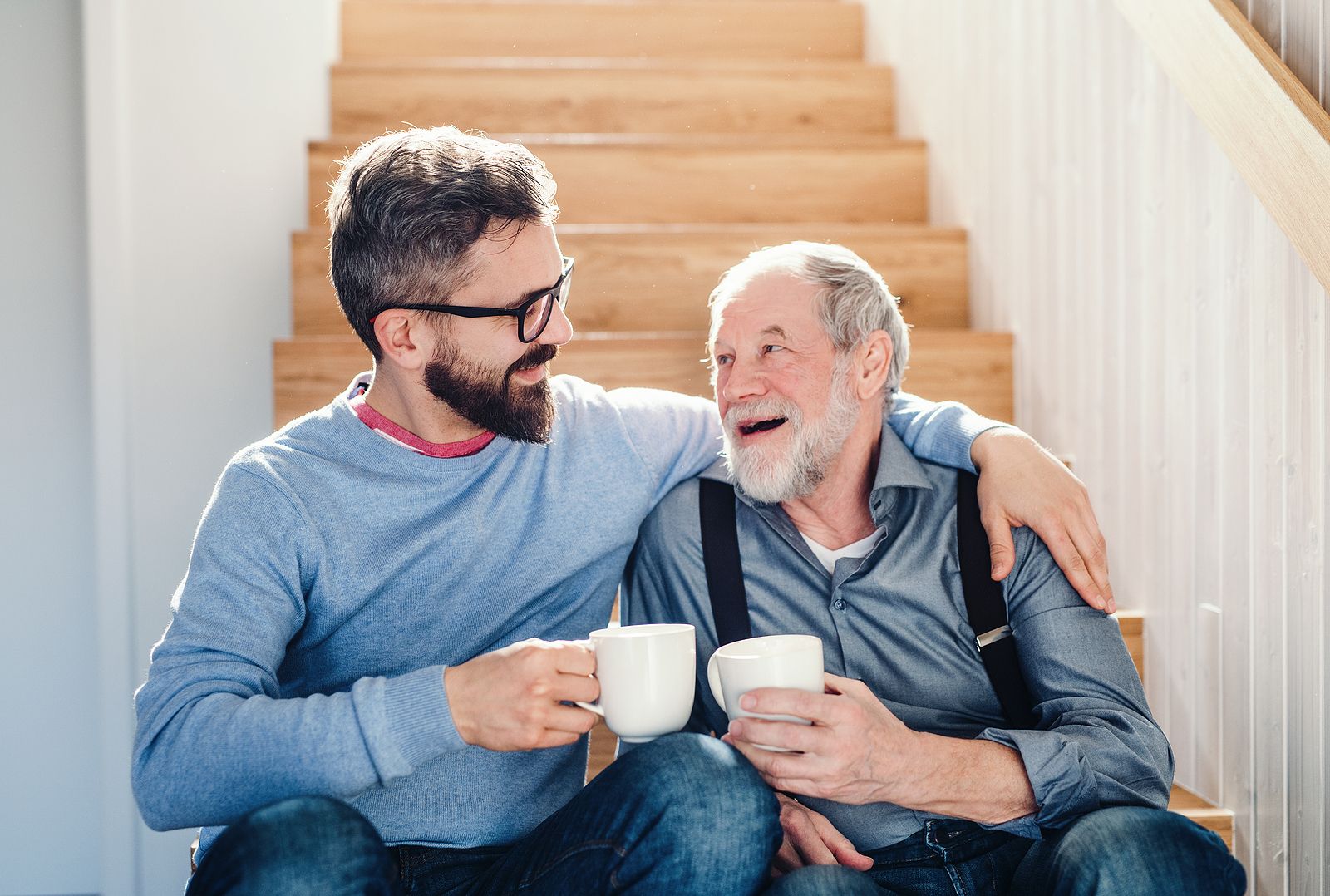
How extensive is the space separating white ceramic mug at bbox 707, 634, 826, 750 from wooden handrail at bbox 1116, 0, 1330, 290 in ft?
2.64

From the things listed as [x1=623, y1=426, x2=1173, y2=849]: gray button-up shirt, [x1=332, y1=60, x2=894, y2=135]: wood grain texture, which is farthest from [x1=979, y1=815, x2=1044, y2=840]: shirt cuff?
[x1=332, y1=60, x2=894, y2=135]: wood grain texture

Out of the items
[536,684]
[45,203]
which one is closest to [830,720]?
[536,684]

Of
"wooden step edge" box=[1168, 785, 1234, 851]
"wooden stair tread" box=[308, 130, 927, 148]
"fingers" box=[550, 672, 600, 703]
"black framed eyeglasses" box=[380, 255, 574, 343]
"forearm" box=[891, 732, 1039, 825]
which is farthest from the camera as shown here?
"wooden stair tread" box=[308, 130, 927, 148]

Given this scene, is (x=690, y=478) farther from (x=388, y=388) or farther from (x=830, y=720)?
(x=830, y=720)

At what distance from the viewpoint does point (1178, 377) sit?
74.9 inches

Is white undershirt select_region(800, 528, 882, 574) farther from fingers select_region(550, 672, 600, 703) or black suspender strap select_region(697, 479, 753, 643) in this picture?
fingers select_region(550, 672, 600, 703)

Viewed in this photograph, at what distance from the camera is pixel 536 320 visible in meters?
1.48

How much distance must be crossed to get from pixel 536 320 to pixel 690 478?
31cm

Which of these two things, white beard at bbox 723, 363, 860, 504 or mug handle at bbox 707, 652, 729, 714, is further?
white beard at bbox 723, 363, 860, 504

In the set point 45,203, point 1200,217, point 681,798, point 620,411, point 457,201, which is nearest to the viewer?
point 681,798

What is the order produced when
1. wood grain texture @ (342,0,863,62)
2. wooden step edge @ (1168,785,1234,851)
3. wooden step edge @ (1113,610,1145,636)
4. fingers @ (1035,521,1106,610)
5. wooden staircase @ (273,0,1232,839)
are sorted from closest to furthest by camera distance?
fingers @ (1035,521,1106,610)
wooden step edge @ (1168,785,1234,851)
wooden step edge @ (1113,610,1145,636)
wooden staircase @ (273,0,1232,839)
wood grain texture @ (342,0,863,62)

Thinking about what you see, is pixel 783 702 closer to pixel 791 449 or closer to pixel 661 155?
pixel 791 449

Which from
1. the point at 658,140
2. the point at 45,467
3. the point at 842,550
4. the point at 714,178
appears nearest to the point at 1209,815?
the point at 842,550

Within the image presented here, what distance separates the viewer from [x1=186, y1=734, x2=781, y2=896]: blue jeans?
103 cm
